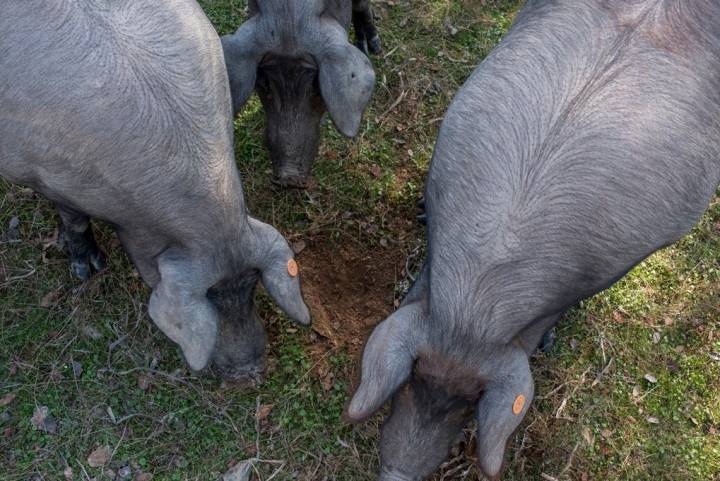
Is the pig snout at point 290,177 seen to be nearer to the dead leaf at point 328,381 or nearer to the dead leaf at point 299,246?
the dead leaf at point 299,246

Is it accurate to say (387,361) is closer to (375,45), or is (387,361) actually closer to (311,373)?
(311,373)

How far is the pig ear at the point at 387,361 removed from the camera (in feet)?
9.58

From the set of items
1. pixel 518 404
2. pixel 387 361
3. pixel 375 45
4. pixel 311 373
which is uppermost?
pixel 387 361

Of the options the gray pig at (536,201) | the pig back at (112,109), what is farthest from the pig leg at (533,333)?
the pig back at (112,109)

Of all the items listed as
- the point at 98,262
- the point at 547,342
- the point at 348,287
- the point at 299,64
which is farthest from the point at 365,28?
the point at 547,342

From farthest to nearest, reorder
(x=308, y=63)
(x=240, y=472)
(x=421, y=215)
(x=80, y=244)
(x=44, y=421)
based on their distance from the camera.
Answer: (x=421, y=215) < (x=80, y=244) < (x=44, y=421) < (x=240, y=472) < (x=308, y=63)

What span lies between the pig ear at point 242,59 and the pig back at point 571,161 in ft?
3.88

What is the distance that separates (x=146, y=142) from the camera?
313 centimetres

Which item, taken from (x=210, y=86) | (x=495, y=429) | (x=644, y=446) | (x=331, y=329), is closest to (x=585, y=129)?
(x=495, y=429)

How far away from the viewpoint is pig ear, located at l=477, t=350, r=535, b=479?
290 cm

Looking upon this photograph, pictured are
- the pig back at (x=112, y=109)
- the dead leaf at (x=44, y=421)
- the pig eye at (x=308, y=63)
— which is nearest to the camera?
the pig back at (x=112, y=109)

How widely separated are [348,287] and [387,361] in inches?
64.2

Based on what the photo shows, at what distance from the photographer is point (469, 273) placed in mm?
2924

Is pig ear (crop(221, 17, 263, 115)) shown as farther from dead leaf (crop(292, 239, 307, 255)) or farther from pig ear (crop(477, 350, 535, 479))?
pig ear (crop(477, 350, 535, 479))
